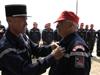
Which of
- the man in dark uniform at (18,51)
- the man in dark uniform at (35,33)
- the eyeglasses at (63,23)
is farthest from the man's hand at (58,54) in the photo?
the man in dark uniform at (35,33)

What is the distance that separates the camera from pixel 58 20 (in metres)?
4.61

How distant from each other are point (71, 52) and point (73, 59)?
9 cm

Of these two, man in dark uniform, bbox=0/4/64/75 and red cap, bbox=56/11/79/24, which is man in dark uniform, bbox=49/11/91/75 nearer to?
red cap, bbox=56/11/79/24

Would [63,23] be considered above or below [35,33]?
above

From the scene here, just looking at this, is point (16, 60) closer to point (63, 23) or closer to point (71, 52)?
point (71, 52)

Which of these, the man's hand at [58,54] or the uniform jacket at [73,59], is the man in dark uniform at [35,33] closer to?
the uniform jacket at [73,59]

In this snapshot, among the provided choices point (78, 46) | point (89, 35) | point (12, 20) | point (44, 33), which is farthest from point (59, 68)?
point (89, 35)

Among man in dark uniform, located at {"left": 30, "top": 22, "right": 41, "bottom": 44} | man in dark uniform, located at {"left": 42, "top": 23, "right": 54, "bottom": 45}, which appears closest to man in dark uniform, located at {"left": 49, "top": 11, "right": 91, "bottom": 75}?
man in dark uniform, located at {"left": 30, "top": 22, "right": 41, "bottom": 44}

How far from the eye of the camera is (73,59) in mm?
4324

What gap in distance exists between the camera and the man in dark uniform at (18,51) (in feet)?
14.3

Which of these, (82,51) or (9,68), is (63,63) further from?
(9,68)

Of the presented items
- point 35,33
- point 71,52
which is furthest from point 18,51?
point 35,33

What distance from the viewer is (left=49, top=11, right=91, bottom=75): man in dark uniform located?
428 cm

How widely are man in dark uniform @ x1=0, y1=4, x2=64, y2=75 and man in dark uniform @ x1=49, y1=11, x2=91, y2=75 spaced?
0.12 m
